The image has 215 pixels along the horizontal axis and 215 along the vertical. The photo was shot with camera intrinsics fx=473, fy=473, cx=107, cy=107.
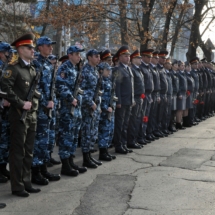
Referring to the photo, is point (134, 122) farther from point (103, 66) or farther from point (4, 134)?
point (4, 134)

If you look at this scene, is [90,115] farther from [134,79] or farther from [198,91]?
[198,91]

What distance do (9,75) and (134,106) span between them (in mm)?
4478

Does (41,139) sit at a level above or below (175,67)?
below

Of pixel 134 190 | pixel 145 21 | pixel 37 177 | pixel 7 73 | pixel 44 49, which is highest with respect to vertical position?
pixel 145 21

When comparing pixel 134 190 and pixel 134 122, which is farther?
pixel 134 122

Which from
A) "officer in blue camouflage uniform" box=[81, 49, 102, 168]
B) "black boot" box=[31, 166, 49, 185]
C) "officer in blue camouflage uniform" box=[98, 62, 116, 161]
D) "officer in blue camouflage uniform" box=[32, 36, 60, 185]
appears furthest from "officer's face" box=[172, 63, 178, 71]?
"black boot" box=[31, 166, 49, 185]

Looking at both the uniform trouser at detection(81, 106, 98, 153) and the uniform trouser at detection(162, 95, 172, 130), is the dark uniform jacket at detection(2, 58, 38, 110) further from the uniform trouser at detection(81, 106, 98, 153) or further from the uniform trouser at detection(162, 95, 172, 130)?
the uniform trouser at detection(162, 95, 172, 130)

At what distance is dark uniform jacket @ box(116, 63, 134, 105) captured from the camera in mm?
9250

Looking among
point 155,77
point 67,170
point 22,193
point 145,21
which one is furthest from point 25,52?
point 145,21

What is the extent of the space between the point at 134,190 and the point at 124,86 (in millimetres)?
3335

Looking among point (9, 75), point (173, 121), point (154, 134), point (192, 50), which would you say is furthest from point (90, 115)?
point (192, 50)

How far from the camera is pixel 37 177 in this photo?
6.73 m

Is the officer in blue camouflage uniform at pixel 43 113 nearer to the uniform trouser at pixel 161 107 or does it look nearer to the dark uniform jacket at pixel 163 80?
the dark uniform jacket at pixel 163 80

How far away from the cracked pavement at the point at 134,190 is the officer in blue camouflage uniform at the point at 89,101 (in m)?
0.50
